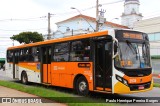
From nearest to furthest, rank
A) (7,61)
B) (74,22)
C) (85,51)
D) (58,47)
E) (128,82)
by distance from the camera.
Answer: (128,82) → (85,51) → (58,47) → (7,61) → (74,22)

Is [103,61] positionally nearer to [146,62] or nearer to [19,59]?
[146,62]

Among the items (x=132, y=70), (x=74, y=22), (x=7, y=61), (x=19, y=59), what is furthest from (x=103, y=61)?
(x=74, y=22)

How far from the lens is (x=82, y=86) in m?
15.4

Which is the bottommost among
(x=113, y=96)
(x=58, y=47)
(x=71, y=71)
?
(x=113, y=96)

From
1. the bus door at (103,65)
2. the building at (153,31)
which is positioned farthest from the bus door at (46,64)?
the building at (153,31)

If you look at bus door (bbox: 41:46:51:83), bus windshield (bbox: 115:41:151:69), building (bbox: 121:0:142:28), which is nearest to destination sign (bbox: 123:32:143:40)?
bus windshield (bbox: 115:41:151:69)

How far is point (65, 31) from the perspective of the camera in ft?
271

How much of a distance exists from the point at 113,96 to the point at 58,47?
13.9ft

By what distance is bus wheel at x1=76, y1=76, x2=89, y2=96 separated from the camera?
15.2 meters

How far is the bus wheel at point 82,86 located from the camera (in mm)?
15172

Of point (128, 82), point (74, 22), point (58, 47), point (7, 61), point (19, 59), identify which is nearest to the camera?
point (128, 82)

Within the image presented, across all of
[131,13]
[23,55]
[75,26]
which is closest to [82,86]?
[23,55]

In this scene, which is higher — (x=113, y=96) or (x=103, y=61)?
(x=103, y=61)

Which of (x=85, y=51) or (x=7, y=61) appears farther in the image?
(x=7, y=61)
